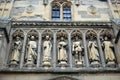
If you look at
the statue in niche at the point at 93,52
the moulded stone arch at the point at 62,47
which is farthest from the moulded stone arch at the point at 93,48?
the moulded stone arch at the point at 62,47

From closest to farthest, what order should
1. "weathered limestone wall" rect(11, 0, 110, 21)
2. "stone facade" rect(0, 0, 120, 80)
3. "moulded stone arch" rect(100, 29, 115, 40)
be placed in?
1. "stone facade" rect(0, 0, 120, 80)
2. "moulded stone arch" rect(100, 29, 115, 40)
3. "weathered limestone wall" rect(11, 0, 110, 21)

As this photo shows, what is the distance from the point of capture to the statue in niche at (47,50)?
10.4 metres

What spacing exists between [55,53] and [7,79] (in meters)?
2.36

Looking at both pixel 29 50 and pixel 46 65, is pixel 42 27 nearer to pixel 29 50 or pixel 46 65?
pixel 29 50

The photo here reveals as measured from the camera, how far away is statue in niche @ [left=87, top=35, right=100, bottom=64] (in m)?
10.5

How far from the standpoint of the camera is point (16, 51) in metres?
10.8

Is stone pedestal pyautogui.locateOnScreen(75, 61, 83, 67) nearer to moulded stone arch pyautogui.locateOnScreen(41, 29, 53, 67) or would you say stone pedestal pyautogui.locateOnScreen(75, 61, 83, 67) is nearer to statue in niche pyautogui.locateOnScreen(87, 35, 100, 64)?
statue in niche pyautogui.locateOnScreen(87, 35, 100, 64)

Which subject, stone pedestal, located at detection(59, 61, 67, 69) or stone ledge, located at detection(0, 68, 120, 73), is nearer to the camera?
stone ledge, located at detection(0, 68, 120, 73)

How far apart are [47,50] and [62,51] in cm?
66

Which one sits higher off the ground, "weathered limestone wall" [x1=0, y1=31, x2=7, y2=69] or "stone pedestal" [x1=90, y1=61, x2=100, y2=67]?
"weathered limestone wall" [x1=0, y1=31, x2=7, y2=69]

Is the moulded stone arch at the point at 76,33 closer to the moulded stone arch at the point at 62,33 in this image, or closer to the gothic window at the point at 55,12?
the moulded stone arch at the point at 62,33

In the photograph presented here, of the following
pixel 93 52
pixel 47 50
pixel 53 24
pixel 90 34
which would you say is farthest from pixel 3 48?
pixel 90 34

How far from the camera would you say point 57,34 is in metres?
11.6

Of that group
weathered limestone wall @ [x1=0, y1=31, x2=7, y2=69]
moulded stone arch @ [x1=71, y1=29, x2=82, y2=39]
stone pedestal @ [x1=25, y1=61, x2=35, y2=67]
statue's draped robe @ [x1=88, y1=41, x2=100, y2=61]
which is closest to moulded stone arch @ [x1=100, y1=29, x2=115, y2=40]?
statue's draped robe @ [x1=88, y1=41, x2=100, y2=61]
